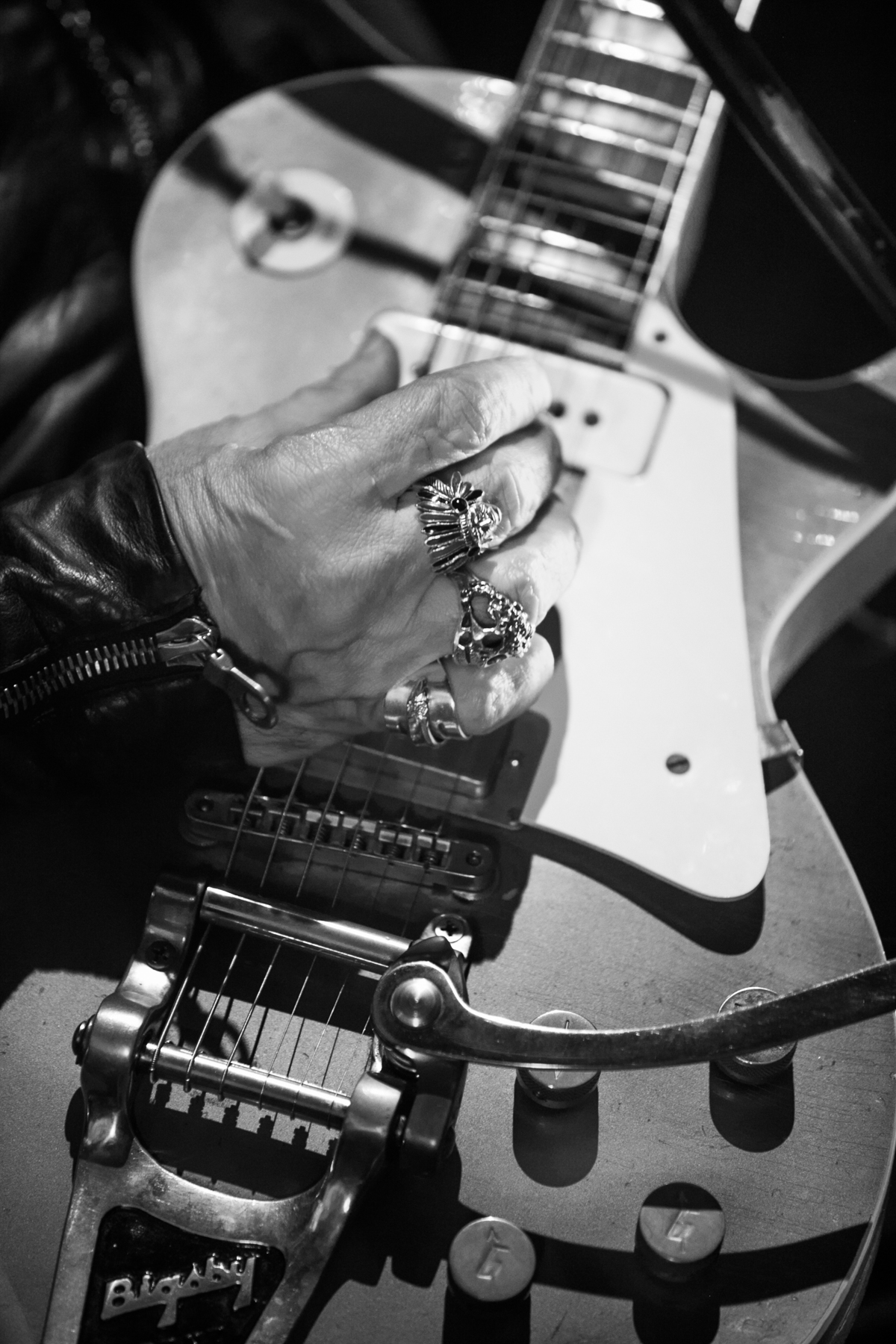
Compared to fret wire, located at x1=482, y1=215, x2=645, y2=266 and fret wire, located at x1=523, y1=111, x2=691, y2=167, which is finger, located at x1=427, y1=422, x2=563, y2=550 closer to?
fret wire, located at x1=482, y1=215, x2=645, y2=266

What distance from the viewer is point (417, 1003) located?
60 cm

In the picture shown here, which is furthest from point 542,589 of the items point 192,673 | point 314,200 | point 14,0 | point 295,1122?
point 14,0

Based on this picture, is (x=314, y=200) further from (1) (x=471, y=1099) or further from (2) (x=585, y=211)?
(1) (x=471, y=1099)

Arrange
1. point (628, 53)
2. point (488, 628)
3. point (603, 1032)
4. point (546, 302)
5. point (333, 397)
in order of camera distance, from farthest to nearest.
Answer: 1. point (628, 53)
2. point (546, 302)
3. point (333, 397)
4. point (488, 628)
5. point (603, 1032)

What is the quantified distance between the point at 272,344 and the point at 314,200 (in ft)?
0.61

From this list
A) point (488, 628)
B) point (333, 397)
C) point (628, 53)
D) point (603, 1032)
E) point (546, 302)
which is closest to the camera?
point (603, 1032)

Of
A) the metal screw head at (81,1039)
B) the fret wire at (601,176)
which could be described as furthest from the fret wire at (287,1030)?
the fret wire at (601,176)

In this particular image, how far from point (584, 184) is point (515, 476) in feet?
1.49

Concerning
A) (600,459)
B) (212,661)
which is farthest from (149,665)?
(600,459)

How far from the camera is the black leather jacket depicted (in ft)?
2.35

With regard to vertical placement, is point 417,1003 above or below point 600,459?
below

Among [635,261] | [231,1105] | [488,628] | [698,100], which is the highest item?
[698,100]

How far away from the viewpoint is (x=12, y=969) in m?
0.69

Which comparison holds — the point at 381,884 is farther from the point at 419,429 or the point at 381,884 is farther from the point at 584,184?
the point at 584,184
